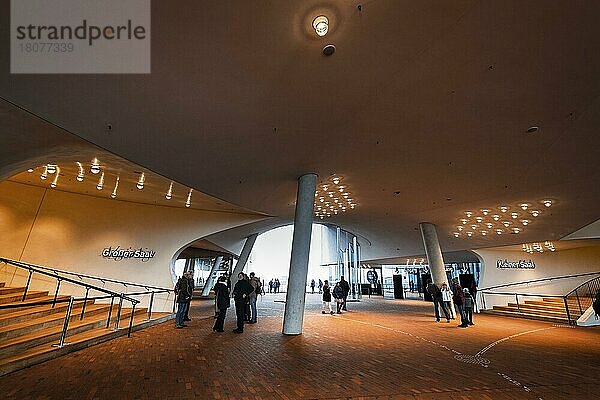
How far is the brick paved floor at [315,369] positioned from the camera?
12.6 feet


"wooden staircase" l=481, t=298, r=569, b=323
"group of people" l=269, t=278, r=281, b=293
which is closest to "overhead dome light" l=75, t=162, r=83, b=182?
"wooden staircase" l=481, t=298, r=569, b=323

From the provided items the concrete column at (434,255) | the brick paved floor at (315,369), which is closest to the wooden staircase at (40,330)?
the brick paved floor at (315,369)

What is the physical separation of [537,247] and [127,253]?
878 inches

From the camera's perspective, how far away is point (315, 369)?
4906 mm

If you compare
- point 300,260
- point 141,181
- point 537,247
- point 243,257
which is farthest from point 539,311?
point 141,181

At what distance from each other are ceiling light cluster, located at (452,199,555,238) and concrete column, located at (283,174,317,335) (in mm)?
7672

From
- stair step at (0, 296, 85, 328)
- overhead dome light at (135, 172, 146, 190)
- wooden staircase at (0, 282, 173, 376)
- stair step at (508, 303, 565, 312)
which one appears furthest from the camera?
stair step at (508, 303, 565, 312)

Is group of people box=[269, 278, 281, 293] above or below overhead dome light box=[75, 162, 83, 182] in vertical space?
below

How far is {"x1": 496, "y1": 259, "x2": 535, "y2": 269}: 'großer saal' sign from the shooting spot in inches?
834

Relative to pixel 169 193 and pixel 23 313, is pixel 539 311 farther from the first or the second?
pixel 23 313

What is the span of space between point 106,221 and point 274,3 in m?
11.8

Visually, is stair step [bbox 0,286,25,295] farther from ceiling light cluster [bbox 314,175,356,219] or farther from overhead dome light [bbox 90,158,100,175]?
ceiling light cluster [bbox 314,175,356,219]

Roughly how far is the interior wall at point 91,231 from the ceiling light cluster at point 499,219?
31.3 ft

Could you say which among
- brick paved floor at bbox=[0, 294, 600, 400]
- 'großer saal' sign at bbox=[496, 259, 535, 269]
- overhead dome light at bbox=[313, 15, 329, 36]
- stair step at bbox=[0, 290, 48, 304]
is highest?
overhead dome light at bbox=[313, 15, 329, 36]
